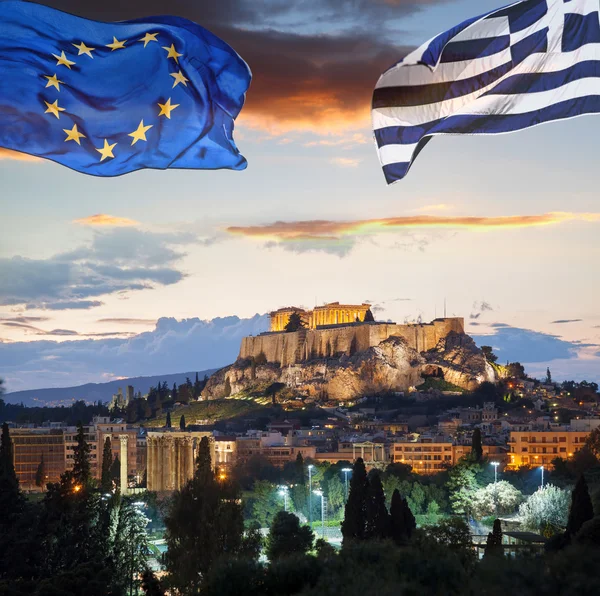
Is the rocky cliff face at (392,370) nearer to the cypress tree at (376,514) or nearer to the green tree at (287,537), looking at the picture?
the cypress tree at (376,514)

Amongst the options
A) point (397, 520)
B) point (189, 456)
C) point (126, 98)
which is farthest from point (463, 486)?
point (126, 98)

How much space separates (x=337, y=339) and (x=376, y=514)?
97.0m

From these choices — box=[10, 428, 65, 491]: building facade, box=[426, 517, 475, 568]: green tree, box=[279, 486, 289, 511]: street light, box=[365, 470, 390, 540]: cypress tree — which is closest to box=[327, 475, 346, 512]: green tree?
box=[279, 486, 289, 511]: street light

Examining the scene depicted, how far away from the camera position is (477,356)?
4845 inches

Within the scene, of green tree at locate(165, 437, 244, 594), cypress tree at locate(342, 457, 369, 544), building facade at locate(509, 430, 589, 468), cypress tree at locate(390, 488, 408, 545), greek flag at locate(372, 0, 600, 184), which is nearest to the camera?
greek flag at locate(372, 0, 600, 184)

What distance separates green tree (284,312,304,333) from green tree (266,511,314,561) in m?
107

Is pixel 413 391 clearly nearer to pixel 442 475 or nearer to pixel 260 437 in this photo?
pixel 260 437

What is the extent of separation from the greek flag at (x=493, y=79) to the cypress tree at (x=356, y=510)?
25281mm

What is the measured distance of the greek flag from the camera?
11672 mm

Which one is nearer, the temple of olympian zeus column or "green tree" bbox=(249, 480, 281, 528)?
"green tree" bbox=(249, 480, 281, 528)

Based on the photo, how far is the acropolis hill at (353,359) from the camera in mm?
124062

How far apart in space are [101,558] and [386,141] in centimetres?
2067

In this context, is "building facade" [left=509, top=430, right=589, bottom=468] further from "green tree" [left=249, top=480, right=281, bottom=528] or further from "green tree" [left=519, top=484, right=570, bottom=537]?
"green tree" [left=519, top=484, right=570, bottom=537]

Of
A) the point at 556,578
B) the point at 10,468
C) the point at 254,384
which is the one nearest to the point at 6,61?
the point at 556,578
